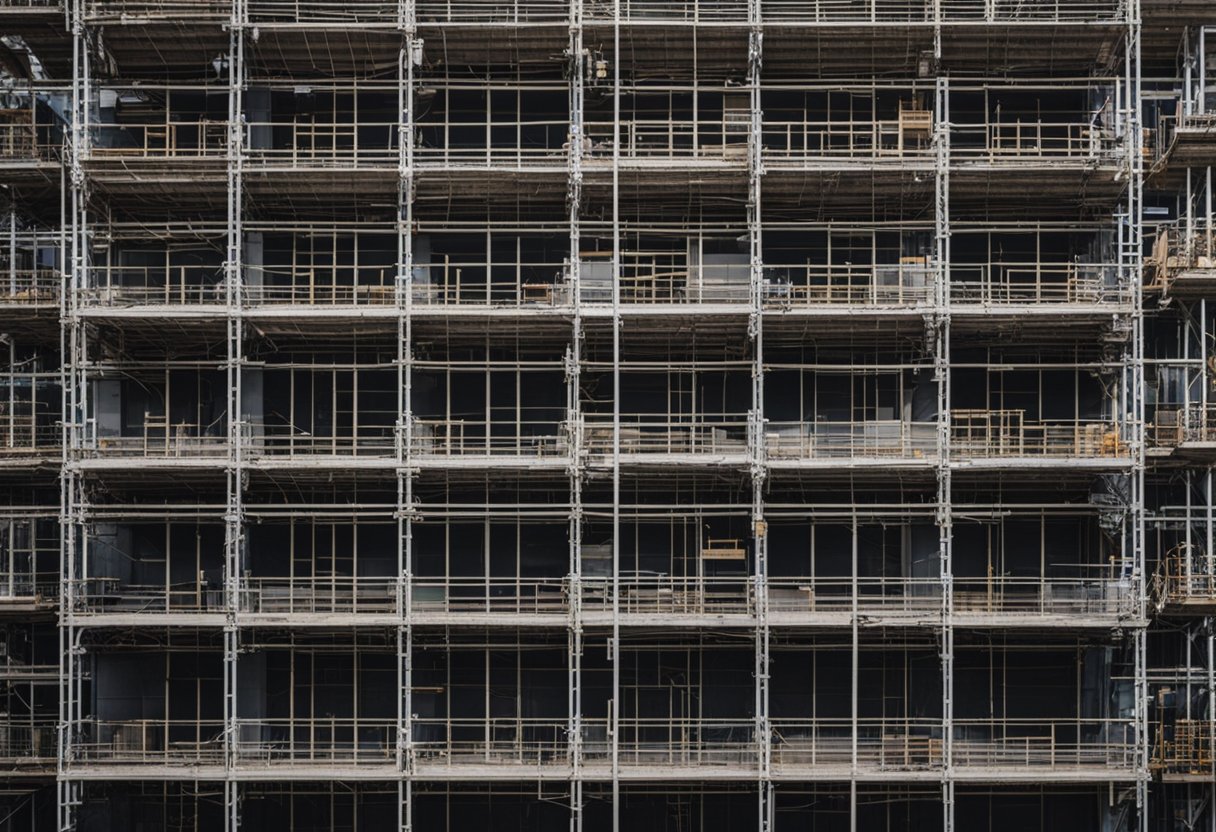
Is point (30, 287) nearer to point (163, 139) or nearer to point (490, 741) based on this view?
point (163, 139)

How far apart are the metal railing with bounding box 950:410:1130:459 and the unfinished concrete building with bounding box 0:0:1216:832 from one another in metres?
0.18

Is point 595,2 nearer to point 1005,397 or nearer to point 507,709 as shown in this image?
point 1005,397

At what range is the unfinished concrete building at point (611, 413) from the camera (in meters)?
27.3

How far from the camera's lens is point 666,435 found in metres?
28.0

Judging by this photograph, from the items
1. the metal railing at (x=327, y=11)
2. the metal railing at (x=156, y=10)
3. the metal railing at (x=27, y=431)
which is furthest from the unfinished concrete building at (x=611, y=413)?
the metal railing at (x=27, y=431)

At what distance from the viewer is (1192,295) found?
28750 millimetres

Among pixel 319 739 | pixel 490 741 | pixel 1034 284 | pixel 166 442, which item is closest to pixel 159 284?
pixel 166 442

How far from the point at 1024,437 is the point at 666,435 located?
7668mm

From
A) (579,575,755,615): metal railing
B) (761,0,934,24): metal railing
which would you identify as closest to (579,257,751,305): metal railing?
(761,0,934,24): metal railing

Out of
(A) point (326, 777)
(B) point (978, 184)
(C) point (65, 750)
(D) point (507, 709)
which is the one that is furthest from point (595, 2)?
(C) point (65, 750)

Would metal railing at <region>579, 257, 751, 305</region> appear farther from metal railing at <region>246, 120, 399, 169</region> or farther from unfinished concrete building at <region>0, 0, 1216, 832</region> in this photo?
metal railing at <region>246, 120, 399, 169</region>

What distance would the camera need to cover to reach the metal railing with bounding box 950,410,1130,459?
89.2 feet

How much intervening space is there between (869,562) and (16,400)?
1893cm

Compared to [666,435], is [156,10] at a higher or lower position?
higher
